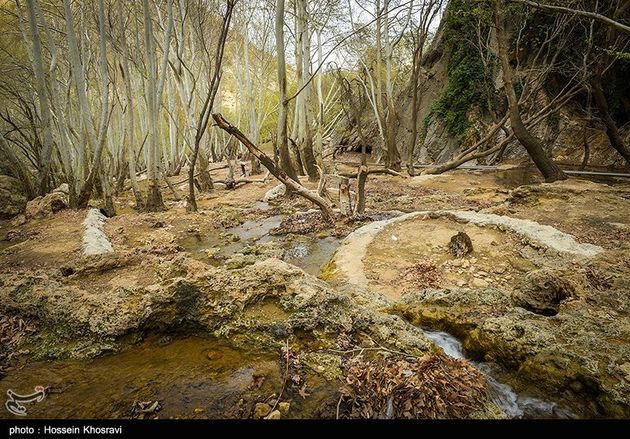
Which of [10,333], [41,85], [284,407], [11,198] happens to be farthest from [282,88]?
[11,198]

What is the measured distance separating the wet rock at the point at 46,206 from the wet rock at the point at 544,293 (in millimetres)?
12861

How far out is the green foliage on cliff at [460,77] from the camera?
63.1ft

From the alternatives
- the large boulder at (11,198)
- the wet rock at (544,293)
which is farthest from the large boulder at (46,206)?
the wet rock at (544,293)

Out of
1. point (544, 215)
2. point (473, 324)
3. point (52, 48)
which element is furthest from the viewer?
point (52, 48)

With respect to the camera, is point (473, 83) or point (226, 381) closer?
point (226, 381)

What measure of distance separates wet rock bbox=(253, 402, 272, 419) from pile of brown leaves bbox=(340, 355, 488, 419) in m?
0.49

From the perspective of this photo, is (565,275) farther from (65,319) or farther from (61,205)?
(61,205)

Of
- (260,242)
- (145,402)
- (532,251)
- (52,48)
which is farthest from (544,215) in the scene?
(52,48)

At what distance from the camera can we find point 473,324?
3355mm

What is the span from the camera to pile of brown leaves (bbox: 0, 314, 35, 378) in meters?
2.63

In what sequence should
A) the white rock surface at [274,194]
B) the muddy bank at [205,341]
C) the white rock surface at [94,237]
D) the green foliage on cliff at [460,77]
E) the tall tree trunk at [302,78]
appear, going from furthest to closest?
the green foliage on cliff at [460,77] < the tall tree trunk at [302,78] < the white rock surface at [274,194] < the white rock surface at [94,237] < the muddy bank at [205,341]

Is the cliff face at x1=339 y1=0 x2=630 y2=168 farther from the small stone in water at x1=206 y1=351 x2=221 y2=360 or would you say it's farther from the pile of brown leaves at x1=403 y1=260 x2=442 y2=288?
the small stone in water at x1=206 y1=351 x2=221 y2=360

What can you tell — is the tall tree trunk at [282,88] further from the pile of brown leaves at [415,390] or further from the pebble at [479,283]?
the pile of brown leaves at [415,390]
